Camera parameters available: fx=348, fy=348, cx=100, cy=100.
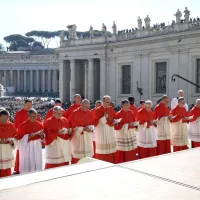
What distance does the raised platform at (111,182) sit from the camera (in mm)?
4828

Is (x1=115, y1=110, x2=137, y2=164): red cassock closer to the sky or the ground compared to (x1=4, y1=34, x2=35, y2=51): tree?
closer to the ground

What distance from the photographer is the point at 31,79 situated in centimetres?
9794

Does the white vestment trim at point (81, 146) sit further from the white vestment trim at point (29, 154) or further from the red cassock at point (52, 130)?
the white vestment trim at point (29, 154)

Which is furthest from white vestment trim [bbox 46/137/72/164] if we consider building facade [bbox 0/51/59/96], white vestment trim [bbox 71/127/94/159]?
building facade [bbox 0/51/59/96]

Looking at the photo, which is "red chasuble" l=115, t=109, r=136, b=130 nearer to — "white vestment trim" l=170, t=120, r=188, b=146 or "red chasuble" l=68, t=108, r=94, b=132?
"red chasuble" l=68, t=108, r=94, b=132

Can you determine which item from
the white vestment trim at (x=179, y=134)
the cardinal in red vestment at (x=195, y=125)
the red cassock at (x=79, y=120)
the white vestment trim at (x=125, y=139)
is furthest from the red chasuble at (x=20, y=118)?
the cardinal in red vestment at (x=195, y=125)

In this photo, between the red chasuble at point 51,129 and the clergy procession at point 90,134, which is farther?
the red chasuble at point 51,129

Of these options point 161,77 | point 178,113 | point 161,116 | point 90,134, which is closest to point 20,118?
point 90,134

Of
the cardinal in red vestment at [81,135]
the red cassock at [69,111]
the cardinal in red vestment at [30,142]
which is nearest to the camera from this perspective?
the cardinal in red vestment at [30,142]

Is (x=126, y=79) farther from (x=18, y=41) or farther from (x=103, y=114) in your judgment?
(x=18, y=41)

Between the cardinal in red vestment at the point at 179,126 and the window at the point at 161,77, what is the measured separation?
19424 millimetres

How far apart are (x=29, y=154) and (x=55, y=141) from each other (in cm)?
80

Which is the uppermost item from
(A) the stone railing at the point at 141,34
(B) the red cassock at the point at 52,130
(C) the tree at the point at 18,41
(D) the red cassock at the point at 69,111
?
(C) the tree at the point at 18,41

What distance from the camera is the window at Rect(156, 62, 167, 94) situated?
1264 inches
